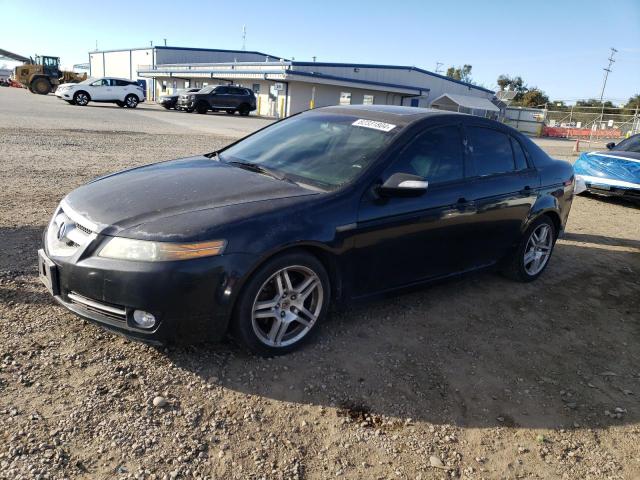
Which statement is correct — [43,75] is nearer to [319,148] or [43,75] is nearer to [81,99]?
[81,99]

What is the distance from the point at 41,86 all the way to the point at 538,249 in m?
43.9

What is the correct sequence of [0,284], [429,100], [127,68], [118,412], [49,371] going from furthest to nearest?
[127,68]
[429,100]
[0,284]
[49,371]
[118,412]

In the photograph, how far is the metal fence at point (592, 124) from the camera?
33.4m

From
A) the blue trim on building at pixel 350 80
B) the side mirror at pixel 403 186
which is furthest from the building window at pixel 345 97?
the side mirror at pixel 403 186

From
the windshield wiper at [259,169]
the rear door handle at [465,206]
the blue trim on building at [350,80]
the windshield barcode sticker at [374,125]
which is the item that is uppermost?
the blue trim on building at [350,80]

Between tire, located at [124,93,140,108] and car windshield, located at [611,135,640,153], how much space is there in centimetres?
2936

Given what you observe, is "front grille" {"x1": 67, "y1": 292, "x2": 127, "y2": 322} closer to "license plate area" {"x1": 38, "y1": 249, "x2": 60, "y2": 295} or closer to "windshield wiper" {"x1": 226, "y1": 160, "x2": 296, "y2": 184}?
"license plate area" {"x1": 38, "y1": 249, "x2": 60, "y2": 295}

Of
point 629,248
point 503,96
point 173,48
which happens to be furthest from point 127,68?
point 629,248

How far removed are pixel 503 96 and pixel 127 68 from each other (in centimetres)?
4864

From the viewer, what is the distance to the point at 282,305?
10.7ft

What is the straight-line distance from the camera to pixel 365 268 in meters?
3.55

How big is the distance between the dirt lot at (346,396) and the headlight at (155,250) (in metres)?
0.72

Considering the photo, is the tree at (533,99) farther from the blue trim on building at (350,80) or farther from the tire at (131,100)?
the tire at (131,100)

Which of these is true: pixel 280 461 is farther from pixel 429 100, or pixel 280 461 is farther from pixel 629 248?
pixel 429 100
